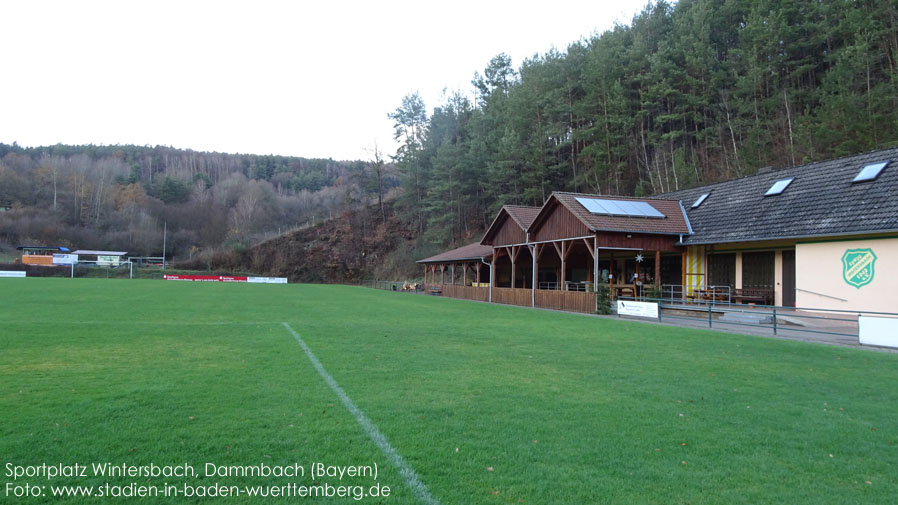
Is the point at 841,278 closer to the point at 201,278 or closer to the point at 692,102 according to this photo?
the point at 692,102

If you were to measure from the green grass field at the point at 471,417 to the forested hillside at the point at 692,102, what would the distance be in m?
23.2

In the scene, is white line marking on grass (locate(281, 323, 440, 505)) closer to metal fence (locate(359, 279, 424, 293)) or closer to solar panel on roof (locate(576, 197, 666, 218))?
solar panel on roof (locate(576, 197, 666, 218))

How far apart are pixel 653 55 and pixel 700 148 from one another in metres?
7.36

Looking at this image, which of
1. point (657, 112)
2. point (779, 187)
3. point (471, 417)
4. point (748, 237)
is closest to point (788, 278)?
point (748, 237)

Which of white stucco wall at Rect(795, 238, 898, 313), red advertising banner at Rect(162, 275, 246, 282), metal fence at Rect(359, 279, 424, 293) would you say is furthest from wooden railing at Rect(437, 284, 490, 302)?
red advertising banner at Rect(162, 275, 246, 282)

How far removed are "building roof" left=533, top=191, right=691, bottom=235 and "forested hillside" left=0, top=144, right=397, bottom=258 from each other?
58.0 m

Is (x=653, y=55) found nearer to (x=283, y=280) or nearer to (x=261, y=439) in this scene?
(x=261, y=439)

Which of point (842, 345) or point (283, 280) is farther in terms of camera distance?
point (283, 280)

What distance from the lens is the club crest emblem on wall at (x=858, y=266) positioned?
16469mm

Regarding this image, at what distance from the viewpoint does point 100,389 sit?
6.40 metres

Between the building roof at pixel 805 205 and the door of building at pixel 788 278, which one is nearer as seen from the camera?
the building roof at pixel 805 205

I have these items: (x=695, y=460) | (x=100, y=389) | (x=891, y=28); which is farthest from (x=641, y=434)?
(x=891, y=28)

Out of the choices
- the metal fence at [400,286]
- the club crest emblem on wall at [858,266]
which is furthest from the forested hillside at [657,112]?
the club crest emblem on wall at [858,266]

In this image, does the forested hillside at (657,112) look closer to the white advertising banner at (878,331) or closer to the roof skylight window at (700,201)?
the roof skylight window at (700,201)
